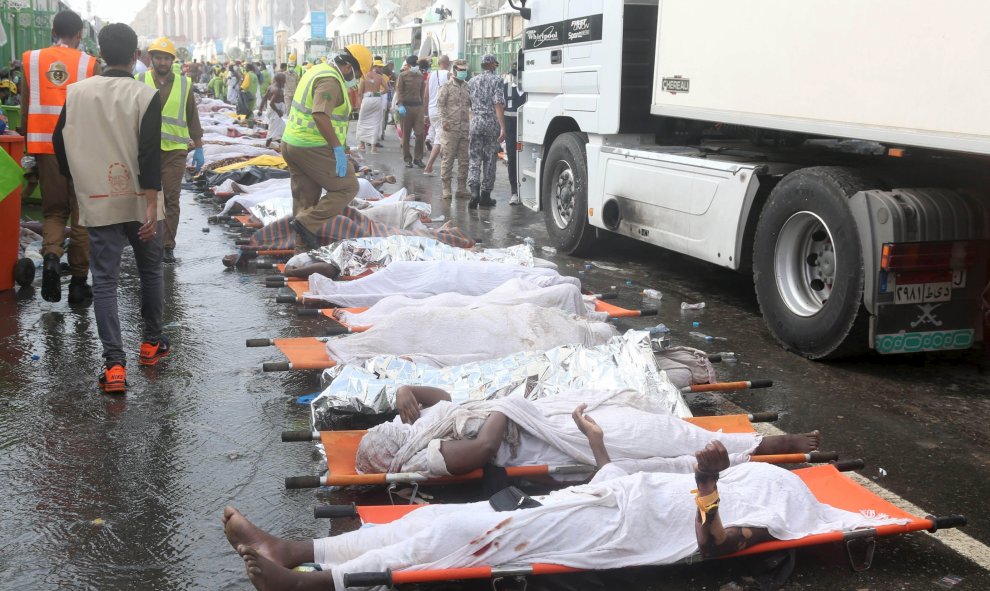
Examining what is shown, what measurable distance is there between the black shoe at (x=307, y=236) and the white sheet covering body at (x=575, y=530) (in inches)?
223

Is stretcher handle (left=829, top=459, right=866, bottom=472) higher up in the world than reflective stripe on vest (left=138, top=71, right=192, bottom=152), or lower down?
lower down

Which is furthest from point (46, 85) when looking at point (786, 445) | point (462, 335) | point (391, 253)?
point (786, 445)

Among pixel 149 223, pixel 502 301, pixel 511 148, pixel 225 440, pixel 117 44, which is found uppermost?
pixel 117 44

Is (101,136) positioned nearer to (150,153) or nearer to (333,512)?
(150,153)

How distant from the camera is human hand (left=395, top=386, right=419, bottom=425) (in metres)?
4.12

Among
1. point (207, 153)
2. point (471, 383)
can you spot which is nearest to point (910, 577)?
point (471, 383)

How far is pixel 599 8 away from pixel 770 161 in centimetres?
276

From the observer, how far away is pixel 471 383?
472 centimetres

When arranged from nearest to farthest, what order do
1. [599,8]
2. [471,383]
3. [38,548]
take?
[38,548] < [471,383] < [599,8]

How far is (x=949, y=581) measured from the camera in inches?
130

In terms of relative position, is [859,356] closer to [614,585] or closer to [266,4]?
[614,585]

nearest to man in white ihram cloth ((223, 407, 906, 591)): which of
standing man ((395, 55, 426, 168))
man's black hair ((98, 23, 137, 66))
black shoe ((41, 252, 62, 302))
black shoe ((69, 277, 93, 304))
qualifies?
man's black hair ((98, 23, 137, 66))

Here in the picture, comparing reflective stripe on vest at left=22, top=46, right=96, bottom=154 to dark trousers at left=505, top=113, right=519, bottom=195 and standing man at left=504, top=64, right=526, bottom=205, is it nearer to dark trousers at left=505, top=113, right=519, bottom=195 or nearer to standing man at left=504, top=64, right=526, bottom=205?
standing man at left=504, top=64, right=526, bottom=205

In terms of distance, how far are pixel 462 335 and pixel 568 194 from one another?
4.74 meters
